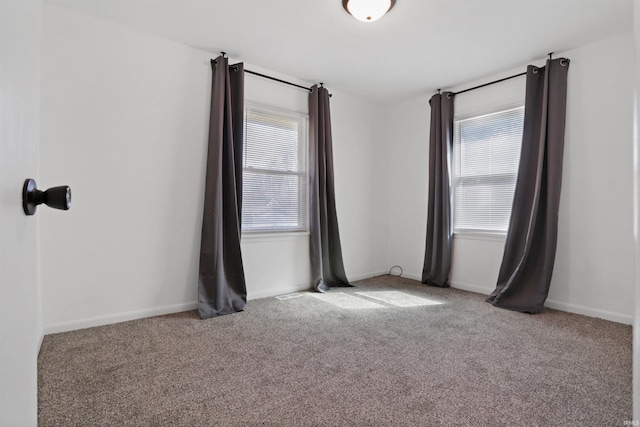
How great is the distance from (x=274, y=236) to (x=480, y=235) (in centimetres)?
238

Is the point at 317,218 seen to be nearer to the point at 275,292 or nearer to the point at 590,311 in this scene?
the point at 275,292

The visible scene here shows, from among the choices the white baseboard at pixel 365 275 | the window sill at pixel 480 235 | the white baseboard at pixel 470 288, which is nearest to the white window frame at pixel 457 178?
the window sill at pixel 480 235

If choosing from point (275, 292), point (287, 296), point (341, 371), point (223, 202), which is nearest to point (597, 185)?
point (341, 371)

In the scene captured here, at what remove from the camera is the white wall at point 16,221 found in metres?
0.46

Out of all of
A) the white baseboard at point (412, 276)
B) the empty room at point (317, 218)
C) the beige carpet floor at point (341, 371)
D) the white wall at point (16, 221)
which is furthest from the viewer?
the white baseboard at point (412, 276)

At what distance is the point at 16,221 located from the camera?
552 mm

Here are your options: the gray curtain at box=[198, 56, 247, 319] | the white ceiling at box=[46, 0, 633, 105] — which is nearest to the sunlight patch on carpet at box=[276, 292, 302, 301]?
the gray curtain at box=[198, 56, 247, 319]

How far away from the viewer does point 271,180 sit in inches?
148

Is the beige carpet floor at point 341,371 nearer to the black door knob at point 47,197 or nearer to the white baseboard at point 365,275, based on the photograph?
the black door knob at point 47,197

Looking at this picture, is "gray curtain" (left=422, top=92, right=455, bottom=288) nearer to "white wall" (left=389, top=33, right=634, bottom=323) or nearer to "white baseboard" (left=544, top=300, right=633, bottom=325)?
"white wall" (left=389, top=33, right=634, bottom=323)

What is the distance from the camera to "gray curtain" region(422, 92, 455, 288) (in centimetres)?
402

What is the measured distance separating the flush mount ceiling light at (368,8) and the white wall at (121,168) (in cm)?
146

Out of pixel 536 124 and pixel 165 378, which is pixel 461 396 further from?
pixel 536 124

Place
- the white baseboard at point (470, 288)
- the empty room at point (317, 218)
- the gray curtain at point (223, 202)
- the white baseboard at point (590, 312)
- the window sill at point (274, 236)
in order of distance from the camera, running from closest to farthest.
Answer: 1. the empty room at point (317, 218)
2. the white baseboard at point (590, 312)
3. the gray curtain at point (223, 202)
4. the window sill at point (274, 236)
5. the white baseboard at point (470, 288)
